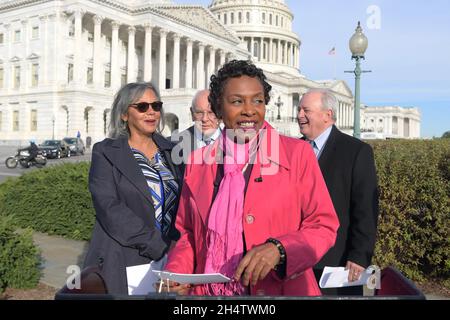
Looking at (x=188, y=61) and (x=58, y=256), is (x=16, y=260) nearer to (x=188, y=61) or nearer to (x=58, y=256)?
(x=58, y=256)

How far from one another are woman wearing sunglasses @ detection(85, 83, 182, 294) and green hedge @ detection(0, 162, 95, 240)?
5794mm

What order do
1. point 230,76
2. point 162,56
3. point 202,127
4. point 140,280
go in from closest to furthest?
point 230,76 < point 140,280 < point 202,127 < point 162,56

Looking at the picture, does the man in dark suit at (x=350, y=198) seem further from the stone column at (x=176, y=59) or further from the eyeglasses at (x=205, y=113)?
the stone column at (x=176, y=59)

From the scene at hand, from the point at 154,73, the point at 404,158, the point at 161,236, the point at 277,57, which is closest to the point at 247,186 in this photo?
the point at 161,236

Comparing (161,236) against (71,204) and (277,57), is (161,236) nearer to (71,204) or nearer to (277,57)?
(71,204)

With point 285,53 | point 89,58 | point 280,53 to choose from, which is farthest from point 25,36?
point 285,53

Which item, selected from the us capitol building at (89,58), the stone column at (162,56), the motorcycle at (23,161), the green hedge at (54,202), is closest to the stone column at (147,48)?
the us capitol building at (89,58)

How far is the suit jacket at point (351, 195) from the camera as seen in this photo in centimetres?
387

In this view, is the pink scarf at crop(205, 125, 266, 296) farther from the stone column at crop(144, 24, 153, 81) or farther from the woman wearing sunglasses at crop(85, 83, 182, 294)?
the stone column at crop(144, 24, 153, 81)

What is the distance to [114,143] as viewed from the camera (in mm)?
3762

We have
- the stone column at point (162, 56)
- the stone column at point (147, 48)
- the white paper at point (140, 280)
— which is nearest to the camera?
the white paper at point (140, 280)

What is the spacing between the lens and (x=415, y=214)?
254 inches

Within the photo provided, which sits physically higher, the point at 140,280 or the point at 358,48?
the point at 358,48

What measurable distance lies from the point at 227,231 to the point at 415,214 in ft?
16.1
